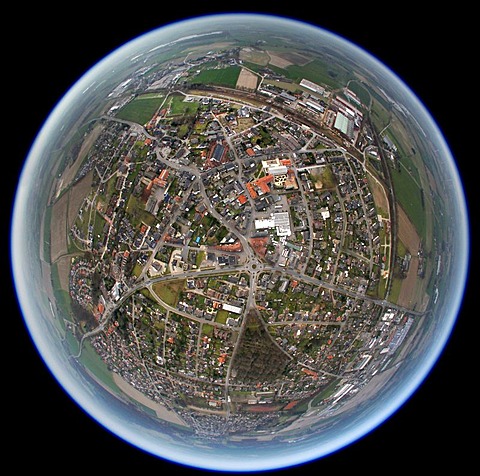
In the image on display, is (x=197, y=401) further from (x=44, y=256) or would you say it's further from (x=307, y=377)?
(x=44, y=256)

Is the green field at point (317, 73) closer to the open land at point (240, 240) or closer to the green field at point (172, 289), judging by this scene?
the open land at point (240, 240)

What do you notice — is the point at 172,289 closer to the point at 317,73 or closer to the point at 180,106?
the point at 180,106

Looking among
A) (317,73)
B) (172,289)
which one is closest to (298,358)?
(172,289)

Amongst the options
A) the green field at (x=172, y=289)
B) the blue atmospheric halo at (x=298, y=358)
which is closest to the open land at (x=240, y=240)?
the green field at (x=172, y=289)

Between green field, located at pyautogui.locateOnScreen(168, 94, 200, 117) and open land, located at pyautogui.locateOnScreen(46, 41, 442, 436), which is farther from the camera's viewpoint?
green field, located at pyautogui.locateOnScreen(168, 94, 200, 117)

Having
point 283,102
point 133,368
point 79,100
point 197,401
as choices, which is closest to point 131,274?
point 133,368

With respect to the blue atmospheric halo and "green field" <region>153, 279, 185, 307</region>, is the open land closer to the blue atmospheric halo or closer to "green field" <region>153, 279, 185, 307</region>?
"green field" <region>153, 279, 185, 307</region>

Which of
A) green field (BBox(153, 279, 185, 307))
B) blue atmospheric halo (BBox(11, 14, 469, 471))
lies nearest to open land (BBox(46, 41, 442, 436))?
green field (BBox(153, 279, 185, 307))
